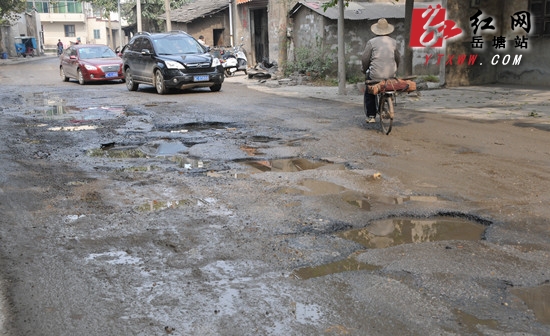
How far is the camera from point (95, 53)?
22688 mm

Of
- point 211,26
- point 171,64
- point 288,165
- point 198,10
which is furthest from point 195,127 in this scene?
point 198,10

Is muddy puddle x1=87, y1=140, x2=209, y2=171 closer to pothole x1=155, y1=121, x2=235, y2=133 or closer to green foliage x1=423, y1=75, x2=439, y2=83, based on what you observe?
pothole x1=155, y1=121, x2=235, y2=133

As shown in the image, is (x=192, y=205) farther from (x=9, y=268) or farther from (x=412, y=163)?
(x=412, y=163)

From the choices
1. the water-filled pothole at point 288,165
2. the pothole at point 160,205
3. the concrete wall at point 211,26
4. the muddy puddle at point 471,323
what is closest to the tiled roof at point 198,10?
the concrete wall at point 211,26

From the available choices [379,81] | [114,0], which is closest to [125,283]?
[379,81]

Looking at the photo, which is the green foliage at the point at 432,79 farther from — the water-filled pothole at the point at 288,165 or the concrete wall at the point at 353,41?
the water-filled pothole at the point at 288,165

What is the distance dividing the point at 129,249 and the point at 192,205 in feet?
4.04

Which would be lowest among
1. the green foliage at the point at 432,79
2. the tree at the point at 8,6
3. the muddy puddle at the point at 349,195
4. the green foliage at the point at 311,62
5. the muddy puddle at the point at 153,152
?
the muddy puddle at the point at 349,195

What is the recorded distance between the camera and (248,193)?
5.94m

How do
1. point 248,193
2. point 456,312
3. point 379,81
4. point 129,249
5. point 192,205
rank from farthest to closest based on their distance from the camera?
point 379,81, point 248,193, point 192,205, point 129,249, point 456,312

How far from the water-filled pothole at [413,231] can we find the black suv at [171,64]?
12.7m

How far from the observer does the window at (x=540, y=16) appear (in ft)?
52.6

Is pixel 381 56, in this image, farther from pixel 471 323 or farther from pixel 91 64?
pixel 91 64

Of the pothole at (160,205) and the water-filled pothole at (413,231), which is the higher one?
the pothole at (160,205)
